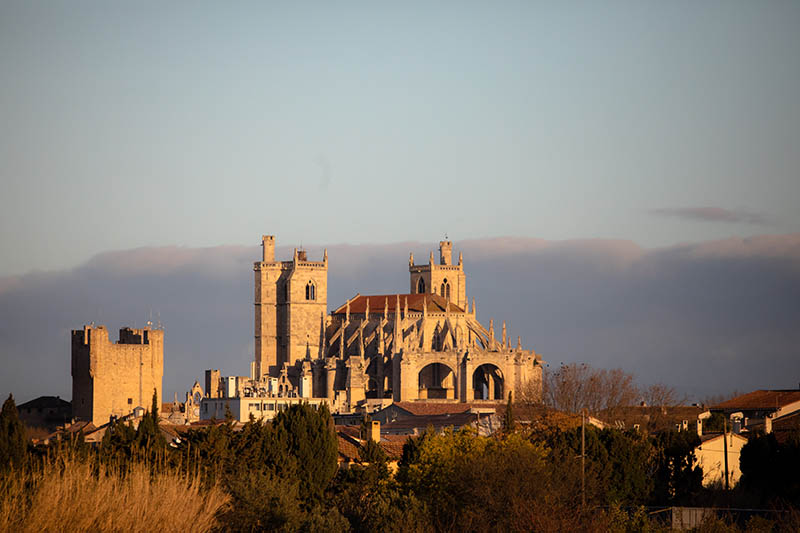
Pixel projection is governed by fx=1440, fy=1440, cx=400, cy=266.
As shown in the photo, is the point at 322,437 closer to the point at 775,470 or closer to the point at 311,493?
the point at 311,493

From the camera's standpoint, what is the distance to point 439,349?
110 m

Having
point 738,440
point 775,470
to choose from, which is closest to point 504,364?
point 738,440

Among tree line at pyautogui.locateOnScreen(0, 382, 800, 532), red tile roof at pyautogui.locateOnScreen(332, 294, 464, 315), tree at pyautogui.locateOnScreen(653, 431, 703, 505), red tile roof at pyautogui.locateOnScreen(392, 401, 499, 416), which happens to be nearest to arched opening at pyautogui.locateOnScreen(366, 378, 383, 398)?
red tile roof at pyautogui.locateOnScreen(332, 294, 464, 315)

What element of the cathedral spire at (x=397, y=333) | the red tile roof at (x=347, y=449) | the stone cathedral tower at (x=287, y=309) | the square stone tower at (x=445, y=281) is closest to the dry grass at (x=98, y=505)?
the red tile roof at (x=347, y=449)

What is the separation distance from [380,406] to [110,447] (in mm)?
59511

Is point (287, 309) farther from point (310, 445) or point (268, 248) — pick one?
point (310, 445)

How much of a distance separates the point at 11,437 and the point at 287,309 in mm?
72240

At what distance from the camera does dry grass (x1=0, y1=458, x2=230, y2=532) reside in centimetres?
2422

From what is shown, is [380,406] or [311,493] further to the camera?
[380,406]

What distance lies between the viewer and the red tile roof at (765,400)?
246ft

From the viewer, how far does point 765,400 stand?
78.0 metres

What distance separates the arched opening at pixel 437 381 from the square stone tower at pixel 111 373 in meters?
21.2

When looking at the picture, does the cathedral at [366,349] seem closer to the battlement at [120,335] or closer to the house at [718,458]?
the battlement at [120,335]

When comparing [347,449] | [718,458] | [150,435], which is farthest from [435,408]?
[150,435]
